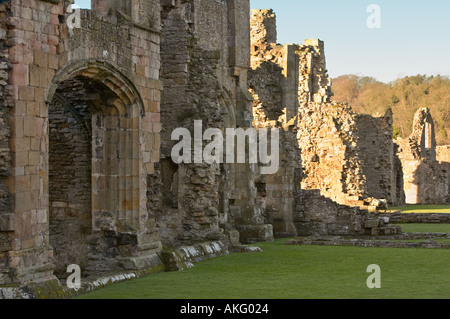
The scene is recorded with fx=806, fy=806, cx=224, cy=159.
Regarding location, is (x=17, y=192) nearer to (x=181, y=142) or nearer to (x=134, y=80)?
(x=134, y=80)

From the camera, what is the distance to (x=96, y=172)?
1221 centimetres

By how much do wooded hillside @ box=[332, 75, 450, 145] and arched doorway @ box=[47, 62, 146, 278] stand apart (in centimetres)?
4150

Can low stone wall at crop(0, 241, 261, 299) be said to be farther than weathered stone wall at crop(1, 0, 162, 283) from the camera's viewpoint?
No

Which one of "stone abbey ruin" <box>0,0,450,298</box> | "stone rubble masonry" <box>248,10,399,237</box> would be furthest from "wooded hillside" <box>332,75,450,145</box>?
"stone abbey ruin" <box>0,0,450,298</box>

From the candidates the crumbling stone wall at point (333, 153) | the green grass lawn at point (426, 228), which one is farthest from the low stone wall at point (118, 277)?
the crumbling stone wall at point (333, 153)

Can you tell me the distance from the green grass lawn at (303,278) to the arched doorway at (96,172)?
3.65ft

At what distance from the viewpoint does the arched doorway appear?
1204cm

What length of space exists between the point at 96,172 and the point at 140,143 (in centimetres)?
80

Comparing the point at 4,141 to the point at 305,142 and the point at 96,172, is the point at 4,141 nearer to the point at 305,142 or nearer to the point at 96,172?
the point at 96,172

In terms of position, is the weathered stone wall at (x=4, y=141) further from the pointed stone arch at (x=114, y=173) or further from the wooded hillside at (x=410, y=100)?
the wooded hillside at (x=410, y=100)

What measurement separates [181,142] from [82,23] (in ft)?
14.3

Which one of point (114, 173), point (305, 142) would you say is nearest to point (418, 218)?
point (305, 142)

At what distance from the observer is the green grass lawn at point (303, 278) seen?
31.1 feet

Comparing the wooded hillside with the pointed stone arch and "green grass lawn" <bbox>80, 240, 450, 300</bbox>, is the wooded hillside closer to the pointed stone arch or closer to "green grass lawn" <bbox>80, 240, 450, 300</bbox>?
"green grass lawn" <bbox>80, 240, 450, 300</bbox>
